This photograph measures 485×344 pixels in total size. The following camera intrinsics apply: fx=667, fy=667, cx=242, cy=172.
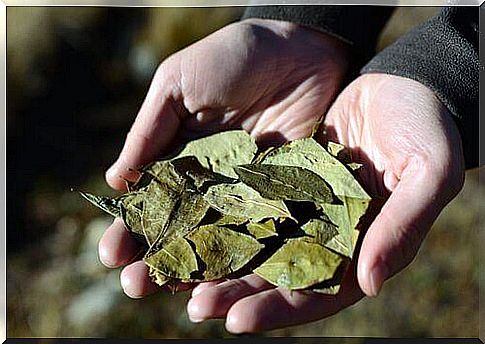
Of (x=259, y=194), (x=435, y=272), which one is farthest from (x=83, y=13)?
(x=435, y=272)

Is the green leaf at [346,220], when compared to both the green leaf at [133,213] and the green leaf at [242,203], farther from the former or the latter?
the green leaf at [133,213]

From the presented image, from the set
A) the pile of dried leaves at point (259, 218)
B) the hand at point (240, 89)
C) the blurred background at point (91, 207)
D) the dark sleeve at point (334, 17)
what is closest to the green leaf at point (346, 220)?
the pile of dried leaves at point (259, 218)

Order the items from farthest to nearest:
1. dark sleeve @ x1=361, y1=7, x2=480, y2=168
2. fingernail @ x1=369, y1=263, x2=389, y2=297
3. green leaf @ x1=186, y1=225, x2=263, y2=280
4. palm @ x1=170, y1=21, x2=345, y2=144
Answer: palm @ x1=170, y1=21, x2=345, y2=144 → dark sleeve @ x1=361, y1=7, x2=480, y2=168 → green leaf @ x1=186, y1=225, x2=263, y2=280 → fingernail @ x1=369, y1=263, x2=389, y2=297

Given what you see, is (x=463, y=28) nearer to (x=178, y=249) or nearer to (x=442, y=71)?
(x=442, y=71)

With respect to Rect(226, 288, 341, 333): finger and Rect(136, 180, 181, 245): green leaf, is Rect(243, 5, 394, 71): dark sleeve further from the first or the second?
Rect(226, 288, 341, 333): finger

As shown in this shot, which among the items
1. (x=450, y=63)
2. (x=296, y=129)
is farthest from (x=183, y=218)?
(x=450, y=63)

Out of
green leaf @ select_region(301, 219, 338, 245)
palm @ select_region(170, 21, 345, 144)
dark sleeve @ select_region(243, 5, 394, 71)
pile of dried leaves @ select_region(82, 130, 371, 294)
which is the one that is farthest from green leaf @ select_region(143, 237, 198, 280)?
dark sleeve @ select_region(243, 5, 394, 71)

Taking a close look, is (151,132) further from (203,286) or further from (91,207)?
(91,207)
